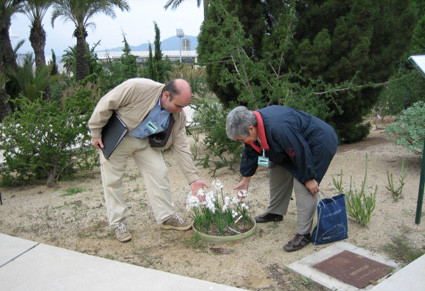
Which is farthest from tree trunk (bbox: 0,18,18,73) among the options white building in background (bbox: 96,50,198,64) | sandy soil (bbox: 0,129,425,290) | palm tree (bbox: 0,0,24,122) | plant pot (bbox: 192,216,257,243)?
plant pot (bbox: 192,216,257,243)

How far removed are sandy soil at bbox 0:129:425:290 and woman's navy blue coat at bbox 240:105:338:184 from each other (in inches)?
27.0

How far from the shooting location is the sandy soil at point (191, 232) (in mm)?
2965

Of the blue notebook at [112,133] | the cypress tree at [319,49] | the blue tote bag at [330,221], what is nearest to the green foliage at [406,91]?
the cypress tree at [319,49]

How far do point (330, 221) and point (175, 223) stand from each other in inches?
56.9

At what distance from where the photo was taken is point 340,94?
5.93 metres

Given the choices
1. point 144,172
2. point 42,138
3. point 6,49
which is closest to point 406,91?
point 144,172

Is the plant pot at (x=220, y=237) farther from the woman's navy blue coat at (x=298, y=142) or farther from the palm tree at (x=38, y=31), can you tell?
the palm tree at (x=38, y=31)

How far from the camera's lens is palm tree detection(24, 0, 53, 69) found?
16097 millimetres

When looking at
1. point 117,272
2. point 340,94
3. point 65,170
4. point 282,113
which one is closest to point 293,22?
point 340,94

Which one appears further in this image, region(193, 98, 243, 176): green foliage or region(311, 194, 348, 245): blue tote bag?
region(193, 98, 243, 176): green foliage

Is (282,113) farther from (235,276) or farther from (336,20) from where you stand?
(336,20)

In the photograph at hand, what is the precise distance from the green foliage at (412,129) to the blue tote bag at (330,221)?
80.8 inches

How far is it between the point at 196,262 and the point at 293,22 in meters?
3.95

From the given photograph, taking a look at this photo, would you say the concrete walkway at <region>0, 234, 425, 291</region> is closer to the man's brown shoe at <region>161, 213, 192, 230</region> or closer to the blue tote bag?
the blue tote bag
